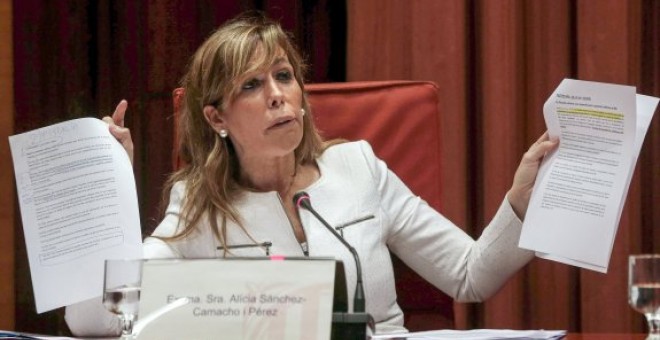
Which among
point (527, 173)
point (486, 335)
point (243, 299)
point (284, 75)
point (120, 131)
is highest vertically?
point (284, 75)

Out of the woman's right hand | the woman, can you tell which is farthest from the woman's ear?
the woman's right hand

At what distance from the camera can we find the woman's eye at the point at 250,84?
2246 millimetres

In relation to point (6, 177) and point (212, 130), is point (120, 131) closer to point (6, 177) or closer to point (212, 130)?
point (212, 130)

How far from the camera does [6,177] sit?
3.23m

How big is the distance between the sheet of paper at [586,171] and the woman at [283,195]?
30cm

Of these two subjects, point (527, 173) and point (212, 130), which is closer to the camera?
point (527, 173)

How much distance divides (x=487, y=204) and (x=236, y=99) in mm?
875

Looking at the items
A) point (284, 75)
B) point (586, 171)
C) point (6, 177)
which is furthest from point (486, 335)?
point (6, 177)

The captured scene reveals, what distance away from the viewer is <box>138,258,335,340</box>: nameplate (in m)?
1.30

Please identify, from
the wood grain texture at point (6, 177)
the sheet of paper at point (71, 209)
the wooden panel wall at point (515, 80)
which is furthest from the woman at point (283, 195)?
the wood grain texture at point (6, 177)

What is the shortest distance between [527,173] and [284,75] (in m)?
0.57

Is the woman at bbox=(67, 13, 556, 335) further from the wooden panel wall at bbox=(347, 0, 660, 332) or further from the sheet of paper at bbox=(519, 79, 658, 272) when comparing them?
the wooden panel wall at bbox=(347, 0, 660, 332)

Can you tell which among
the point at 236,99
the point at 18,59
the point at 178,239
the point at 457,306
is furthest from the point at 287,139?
the point at 18,59

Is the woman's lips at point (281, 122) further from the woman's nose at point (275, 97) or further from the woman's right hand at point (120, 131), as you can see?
the woman's right hand at point (120, 131)
